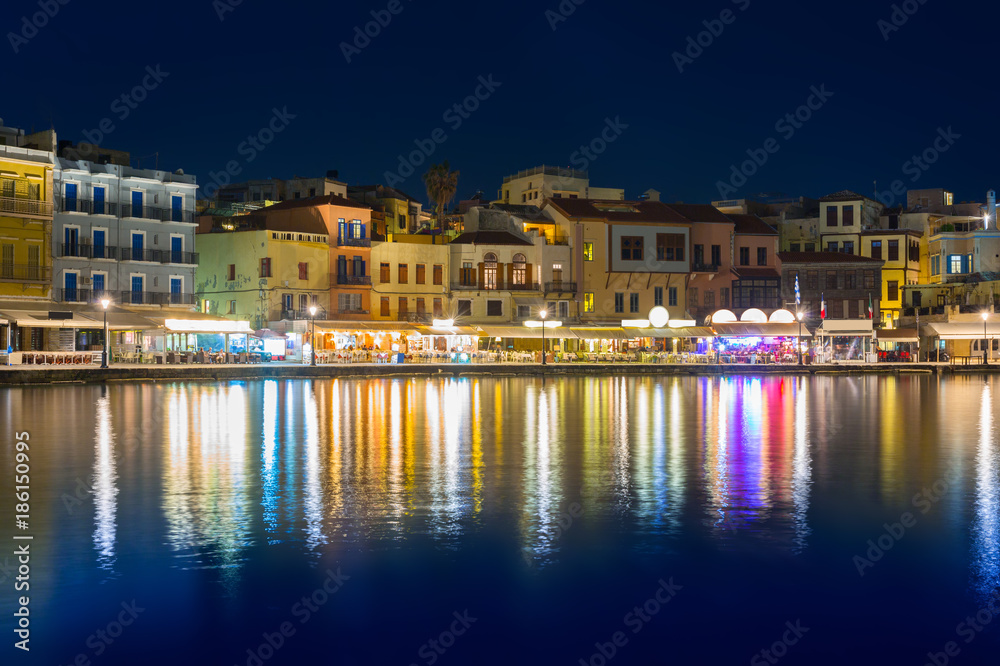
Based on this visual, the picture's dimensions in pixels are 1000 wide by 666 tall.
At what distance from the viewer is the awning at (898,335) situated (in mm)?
68250

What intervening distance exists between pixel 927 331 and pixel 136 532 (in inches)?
2565

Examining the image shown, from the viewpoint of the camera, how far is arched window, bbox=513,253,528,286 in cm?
6241

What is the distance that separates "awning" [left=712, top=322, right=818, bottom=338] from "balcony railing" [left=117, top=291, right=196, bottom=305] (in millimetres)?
32136

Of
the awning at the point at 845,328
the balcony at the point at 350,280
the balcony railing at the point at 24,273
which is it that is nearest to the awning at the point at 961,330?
the awning at the point at 845,328

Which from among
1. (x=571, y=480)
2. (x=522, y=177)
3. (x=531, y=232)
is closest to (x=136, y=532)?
(x=571, y=480)

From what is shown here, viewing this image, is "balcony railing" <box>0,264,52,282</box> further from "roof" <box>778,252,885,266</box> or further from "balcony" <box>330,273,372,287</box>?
"roof" <box>778,252,885,266</box>

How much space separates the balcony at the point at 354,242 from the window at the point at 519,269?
919 centimetres

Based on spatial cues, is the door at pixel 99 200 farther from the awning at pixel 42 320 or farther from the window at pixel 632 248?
the window at pixel 632 248

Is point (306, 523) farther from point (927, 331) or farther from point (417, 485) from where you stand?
point (927, 331)

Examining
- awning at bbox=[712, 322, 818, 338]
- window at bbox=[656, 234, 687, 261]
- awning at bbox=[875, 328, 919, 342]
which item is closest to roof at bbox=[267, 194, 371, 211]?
window at bbox=[656, 234, 687, 261]

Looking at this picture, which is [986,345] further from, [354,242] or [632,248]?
[354,242]

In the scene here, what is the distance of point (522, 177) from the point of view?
90.4 m

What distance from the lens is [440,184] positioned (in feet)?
257

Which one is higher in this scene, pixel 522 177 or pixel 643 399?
pixel 522 177
